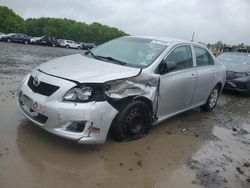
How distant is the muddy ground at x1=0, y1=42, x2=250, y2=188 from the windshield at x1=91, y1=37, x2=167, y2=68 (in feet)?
4.24

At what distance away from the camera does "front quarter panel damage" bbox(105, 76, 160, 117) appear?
4.36 metres

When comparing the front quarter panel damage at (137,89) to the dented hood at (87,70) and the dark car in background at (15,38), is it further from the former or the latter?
the dark car in background at (15,38)

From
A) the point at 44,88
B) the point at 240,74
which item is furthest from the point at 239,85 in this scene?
the point at 44,88

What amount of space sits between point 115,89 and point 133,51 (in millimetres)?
1313

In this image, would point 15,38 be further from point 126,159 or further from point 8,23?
point 126,159

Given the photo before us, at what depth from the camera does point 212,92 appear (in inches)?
285

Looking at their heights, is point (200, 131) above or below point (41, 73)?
below

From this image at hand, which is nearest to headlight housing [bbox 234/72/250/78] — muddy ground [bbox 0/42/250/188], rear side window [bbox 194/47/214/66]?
rear side window [bbox 194/47/214/66]

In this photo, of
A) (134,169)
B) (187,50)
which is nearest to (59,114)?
(134,169)

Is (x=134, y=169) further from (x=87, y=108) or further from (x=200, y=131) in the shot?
(x=200, y=131)

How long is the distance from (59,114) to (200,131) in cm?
310

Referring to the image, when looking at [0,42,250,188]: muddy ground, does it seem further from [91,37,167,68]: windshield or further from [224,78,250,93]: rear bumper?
[224,78,250,93]: rear bumper

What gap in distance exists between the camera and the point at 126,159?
4336mm

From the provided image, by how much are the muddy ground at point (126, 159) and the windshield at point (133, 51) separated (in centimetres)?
129
